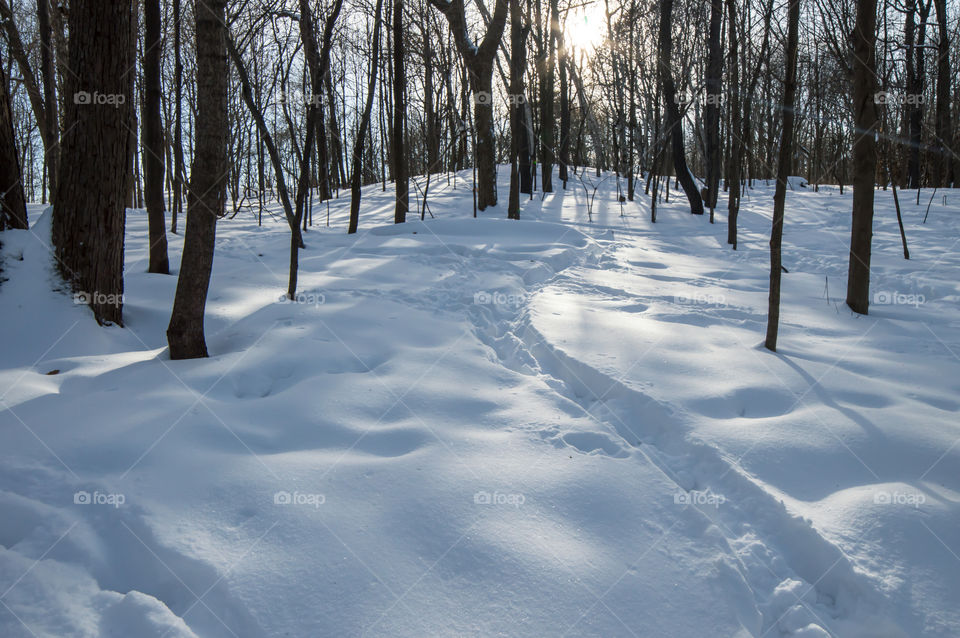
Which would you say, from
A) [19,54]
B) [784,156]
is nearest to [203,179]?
[784,156]

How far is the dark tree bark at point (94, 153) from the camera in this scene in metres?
3.88

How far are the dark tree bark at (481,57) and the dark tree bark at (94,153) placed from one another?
774cm

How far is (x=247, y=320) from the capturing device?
4387 millimetres

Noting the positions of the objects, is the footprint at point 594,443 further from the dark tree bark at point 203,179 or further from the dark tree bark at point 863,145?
the dark tree bark at point 863,145

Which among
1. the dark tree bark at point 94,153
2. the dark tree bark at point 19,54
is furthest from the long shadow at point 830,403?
the dark tree bark at point 19,54

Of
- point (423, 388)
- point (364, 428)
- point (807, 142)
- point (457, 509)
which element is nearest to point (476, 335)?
point (423, 388)

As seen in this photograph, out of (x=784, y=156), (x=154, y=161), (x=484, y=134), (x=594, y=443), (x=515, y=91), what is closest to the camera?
(x=594, y=443)

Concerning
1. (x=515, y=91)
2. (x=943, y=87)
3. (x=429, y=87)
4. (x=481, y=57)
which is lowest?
(x=515, y=91)

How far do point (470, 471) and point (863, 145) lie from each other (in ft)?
16.5

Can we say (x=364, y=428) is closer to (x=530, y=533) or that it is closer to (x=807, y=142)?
(x=530, y=533)

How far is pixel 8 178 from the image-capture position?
14.1 ft

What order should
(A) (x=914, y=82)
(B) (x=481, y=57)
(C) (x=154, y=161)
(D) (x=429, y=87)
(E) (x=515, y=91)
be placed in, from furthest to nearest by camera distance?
(D) (x=429, y=87) < (A) (x=914, y=82) < (B) (x=481, y=57) < (E) (x=515, y=91) < (C) (x=154, y=161)

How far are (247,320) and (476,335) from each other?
189 cm

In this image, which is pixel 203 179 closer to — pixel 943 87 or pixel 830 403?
pixel 830 403
